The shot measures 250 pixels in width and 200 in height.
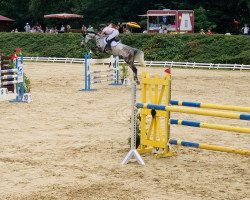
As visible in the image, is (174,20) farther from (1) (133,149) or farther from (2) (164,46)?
(1) (133,149)

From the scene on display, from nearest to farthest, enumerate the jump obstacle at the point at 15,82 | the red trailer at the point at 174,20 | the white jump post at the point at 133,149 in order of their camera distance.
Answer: the white jump post at the point at 133,149
the jump obstacle at the point at 15,82
the red trailer at the point at 174,20

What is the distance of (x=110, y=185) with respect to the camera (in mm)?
7977

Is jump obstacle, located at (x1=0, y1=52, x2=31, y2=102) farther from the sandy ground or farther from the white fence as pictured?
the white fence

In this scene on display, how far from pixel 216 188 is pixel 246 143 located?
3.27 metres

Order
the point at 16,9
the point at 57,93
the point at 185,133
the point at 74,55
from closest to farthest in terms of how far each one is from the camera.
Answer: the point at 185,133 → the point at 57,93 → the point at 74,55 → the point at 16,9

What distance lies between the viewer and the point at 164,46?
3753cm

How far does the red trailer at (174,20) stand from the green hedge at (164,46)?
10.0ft

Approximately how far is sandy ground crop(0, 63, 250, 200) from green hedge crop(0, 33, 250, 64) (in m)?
17.7

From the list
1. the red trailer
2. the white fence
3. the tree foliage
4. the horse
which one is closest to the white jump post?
the horse

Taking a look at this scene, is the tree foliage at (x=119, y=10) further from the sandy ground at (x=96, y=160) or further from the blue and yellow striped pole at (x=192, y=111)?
the blue and yellow striped pole at (x=192, y=111)

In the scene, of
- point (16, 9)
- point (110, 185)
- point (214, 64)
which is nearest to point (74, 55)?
point (214, 64)

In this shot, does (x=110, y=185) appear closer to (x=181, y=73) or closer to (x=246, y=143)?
(x=246, y=143)

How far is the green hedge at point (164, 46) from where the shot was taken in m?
34.6

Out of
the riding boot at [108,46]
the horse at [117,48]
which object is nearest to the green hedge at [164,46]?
the horse at [117,48]
